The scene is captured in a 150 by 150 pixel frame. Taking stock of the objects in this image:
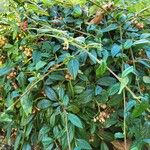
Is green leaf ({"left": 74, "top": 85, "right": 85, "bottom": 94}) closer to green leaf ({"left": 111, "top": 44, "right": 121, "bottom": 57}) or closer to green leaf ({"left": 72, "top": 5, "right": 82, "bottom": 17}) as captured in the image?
green leaf ({"left": 111, "top": 44, "right": 121, "bottom": 57})

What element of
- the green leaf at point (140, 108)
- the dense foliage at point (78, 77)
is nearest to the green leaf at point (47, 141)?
the dense foliage at point (78, 77)

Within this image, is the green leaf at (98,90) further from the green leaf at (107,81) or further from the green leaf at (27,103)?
the green leaf at (27,103)

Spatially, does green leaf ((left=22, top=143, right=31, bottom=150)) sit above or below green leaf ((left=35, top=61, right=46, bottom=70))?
below

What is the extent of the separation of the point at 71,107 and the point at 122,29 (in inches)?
9.7

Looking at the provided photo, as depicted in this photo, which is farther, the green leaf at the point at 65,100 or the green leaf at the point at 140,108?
the green leaf at the point at 65,100

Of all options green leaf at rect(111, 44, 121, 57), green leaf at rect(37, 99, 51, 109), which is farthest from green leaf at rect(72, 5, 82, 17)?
green leaf at rect(37, 99, 51, 109)

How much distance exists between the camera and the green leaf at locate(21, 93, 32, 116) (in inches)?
38.8

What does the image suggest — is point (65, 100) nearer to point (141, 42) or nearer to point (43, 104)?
point (43, 104)

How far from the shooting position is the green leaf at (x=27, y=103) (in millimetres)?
984

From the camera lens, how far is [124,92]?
913 millimetres

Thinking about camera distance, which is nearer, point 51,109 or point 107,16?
point 51,109

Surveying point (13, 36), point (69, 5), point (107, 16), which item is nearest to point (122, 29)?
point (107, 16)

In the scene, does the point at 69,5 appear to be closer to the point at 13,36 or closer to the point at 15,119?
the point at 13,36

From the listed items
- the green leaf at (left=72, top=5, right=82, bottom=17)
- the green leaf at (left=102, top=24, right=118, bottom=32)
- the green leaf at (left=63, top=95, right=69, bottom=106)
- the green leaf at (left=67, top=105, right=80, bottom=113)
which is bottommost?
the green leaf at (left=67, top=105, right=80, bottom=113)
